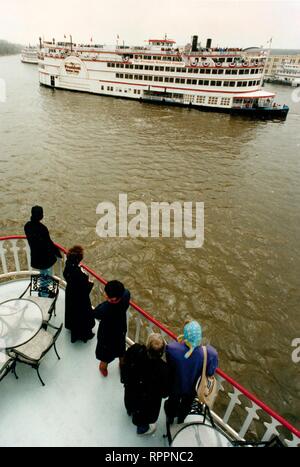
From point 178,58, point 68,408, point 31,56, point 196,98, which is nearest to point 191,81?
point 196,98

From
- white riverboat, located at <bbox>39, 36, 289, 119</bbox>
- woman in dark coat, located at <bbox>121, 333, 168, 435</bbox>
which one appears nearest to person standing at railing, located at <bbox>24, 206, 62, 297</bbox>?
woman in dark coat, located at <bbox>121, 333, 168, 435</bbox>

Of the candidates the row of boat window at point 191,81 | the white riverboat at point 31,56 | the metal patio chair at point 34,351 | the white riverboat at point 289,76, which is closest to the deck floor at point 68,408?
the metal patio chair at point 34,351

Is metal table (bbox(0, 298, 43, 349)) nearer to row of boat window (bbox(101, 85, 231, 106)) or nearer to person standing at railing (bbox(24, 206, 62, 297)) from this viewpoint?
person standing at railing (bbox(24, 206, 62, 297))

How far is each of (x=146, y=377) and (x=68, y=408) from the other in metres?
1.82

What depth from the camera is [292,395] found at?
22.3 feet

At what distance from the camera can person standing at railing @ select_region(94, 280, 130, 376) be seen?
366 cm

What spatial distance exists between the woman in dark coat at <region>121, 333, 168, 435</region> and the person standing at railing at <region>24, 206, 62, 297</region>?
3.07 meters

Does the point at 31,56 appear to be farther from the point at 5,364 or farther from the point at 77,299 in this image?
the point at 5,364

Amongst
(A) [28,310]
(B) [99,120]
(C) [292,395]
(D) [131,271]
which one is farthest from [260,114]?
(A) [28,310]

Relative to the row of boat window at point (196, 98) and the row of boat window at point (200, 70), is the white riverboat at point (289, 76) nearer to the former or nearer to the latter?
the row of boat window at point (200, 70)

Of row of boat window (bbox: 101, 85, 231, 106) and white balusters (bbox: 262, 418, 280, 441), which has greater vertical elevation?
row of boat window (bbox: 101, 85, 231, 106)

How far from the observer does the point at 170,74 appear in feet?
143

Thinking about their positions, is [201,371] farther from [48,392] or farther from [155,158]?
[155,158]
